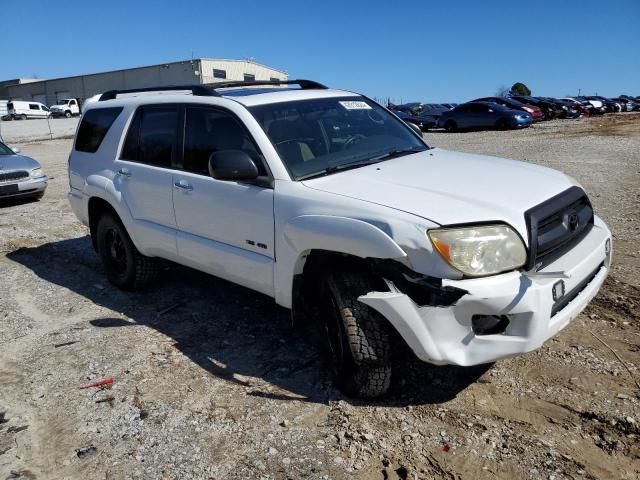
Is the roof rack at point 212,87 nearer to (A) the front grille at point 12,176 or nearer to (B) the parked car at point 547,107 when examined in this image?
(A) the front grille at point 12,176

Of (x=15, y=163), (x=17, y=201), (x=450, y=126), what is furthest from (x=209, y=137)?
(x=450, y=126)

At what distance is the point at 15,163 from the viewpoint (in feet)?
34.6

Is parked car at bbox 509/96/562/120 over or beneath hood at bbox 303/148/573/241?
beneath

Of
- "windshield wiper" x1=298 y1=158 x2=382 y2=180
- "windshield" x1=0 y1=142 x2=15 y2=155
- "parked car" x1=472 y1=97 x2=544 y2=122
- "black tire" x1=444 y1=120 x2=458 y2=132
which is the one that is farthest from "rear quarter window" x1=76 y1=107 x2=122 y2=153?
"parked car" x1=472 y1=97 x2=544 y2=122

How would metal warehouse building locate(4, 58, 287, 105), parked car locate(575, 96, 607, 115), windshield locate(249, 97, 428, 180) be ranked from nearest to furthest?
windshield locate(249, 97, 428, 180) < parked car locate(575, 96, 607, 115) < metal warehouse building locate(4, 58, 287, 105)

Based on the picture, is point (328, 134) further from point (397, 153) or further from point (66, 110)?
point (66, 110)

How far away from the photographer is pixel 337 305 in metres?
3.11

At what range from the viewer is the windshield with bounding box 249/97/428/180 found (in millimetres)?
3604

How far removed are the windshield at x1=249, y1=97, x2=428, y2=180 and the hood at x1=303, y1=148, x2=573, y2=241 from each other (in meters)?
0.20

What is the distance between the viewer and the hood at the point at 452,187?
279cm

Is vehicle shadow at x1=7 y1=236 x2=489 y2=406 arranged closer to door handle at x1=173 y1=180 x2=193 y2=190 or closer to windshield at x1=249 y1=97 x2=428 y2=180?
door handle at x1=173 y1=180 x2=193 y2=190

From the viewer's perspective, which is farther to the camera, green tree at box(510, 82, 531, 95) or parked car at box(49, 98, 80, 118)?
green tree at box(510, 82, 531, 95)

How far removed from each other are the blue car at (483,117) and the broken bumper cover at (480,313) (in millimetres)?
23228

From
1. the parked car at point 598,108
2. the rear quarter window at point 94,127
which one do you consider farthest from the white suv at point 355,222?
the parked car at point 598,108
